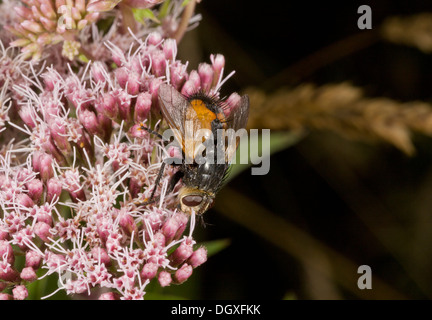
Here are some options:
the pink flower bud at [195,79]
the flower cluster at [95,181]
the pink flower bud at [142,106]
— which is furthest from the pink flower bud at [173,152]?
the pink flower bud at [195,79]

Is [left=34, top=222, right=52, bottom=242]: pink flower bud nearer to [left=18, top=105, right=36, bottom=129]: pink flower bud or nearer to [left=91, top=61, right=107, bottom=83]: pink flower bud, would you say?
[left=18, top=105, right=36, bottom=129]: pink flower bud

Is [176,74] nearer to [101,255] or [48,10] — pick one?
[48,10]

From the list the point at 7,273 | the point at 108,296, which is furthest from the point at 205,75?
the point at 7,273

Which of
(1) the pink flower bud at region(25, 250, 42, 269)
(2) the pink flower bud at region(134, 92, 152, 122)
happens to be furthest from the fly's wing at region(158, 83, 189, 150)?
(1) the pink flower bud at region(25, 250, 42, 269)

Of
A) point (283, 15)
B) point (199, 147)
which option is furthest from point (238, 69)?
point (199, 147)

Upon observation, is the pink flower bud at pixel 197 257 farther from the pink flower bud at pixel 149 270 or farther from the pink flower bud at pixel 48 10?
the pink flower bud at pixel 48 10
